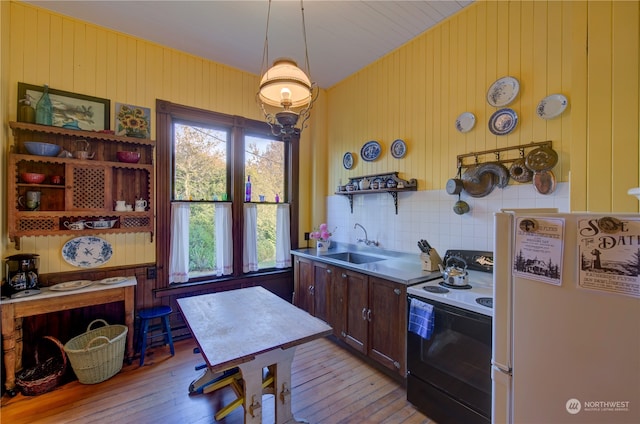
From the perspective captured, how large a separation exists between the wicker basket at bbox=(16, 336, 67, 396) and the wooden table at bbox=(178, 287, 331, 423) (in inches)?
49.1

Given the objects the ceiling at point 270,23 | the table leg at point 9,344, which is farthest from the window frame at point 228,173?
the table leg at point 9,344

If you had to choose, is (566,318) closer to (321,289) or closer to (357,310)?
(357,310)

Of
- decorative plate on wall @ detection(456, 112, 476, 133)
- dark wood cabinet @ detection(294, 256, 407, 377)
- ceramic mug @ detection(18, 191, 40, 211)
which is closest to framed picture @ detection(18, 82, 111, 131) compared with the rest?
ceramic mug @ detection(18, 191, 40, 211)

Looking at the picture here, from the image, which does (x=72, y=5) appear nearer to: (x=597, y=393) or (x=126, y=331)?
(x=126, y=331)

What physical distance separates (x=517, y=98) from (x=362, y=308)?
2.13 m

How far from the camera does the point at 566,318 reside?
3.00ft

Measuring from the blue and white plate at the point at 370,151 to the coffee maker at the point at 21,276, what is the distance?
3.28 m

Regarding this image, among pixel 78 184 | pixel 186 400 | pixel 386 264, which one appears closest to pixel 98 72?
pixel 78 184

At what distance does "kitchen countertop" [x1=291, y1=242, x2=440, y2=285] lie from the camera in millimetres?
2158

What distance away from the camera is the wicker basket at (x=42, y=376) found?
79.4 inches

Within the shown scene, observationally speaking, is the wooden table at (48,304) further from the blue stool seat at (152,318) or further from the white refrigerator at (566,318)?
the white refrigerator at (566,318)

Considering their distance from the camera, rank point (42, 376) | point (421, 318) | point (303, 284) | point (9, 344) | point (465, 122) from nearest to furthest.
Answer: point (421, 318)
point (9, 344)
point (42, 376)
point (465, 122)
point (303, 284)

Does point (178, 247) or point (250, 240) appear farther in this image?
point (250, 240)

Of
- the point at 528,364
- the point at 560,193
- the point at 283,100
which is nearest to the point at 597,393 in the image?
the point at 528,364
